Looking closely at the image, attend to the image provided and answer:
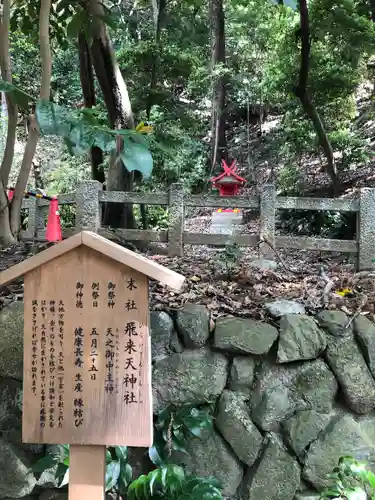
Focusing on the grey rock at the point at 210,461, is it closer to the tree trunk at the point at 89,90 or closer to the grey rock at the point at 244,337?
the grey rock at the point at 244,337

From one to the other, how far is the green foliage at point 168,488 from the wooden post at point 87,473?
505 mm

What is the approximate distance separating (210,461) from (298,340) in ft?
2.97

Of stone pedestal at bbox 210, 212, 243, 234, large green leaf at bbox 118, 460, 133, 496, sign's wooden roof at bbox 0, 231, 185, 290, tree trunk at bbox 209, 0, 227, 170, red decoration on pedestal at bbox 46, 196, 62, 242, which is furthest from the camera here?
tree trunk at bbox 209, 0, 227, 170

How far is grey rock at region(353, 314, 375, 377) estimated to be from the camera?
2.93 meters

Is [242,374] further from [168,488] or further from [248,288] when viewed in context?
[168,488]

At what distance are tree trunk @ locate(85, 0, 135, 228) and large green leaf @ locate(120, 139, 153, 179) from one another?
11.6ft

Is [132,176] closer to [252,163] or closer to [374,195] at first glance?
[374,195]

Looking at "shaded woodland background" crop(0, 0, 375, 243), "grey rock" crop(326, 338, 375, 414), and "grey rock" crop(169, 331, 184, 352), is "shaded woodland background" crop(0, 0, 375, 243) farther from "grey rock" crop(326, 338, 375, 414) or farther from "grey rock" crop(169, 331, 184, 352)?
"grey rock" crop(326, 338, 375, 414)

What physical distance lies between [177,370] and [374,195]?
7.77 feet

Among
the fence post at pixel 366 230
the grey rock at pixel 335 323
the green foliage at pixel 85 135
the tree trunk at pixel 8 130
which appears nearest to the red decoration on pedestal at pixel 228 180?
the fence post at pixel 366 230

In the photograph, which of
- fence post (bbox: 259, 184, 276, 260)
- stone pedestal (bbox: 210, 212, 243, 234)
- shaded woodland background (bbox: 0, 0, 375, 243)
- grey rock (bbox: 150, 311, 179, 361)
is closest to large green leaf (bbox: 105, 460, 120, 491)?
grey rock (bbox: 150, 311, 179, 361)

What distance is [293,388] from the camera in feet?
9.65

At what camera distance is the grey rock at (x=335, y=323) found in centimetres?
295

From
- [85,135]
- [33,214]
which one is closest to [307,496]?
[85,135]
